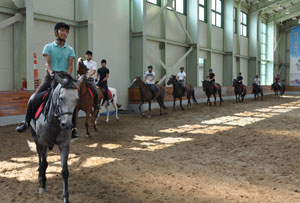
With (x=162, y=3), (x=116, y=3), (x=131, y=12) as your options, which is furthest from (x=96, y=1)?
(x=162, y=3)

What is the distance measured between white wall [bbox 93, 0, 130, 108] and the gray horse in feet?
30.9

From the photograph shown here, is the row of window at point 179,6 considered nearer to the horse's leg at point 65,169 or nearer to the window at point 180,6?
the window at point 180,6

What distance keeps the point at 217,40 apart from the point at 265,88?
1047cm

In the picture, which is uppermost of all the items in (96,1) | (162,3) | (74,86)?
(162,3)

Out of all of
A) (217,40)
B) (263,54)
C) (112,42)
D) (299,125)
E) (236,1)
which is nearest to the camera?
(299,125)

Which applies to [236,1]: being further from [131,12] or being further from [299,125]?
[299,125]

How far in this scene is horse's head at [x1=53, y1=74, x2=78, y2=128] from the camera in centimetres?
306

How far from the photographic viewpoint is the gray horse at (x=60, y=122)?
121 inches

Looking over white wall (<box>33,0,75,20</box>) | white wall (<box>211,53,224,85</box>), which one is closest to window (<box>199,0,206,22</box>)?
white wall (<box>211,53,224,85</box>)

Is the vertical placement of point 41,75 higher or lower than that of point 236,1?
lower

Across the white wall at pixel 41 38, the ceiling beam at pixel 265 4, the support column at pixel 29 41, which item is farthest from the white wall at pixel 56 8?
the ceiling beam at pixel 265 4

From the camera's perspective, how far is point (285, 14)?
3225 cm

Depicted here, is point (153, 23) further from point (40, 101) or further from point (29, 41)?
point (40, 101)

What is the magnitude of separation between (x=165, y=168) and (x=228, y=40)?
2156 cm
